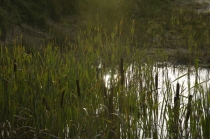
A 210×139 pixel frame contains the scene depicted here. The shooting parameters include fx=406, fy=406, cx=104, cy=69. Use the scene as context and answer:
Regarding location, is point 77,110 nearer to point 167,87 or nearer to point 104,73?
point 104,73

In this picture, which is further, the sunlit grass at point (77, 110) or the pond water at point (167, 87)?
the pond water at point (167, 87)

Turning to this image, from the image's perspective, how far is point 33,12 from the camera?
27.0 feet

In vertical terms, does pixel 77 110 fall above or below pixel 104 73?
below

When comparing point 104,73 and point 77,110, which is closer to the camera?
point 77,110

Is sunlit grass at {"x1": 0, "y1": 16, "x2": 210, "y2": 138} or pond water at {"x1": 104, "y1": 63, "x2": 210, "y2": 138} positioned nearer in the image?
sunlit grass at {"x1": 0, "y1": 16, "x2": 210, "y2": 138}

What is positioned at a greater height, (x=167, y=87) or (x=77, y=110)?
(x=167, y=87)

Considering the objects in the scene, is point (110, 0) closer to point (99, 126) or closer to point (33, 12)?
point (33, 12)

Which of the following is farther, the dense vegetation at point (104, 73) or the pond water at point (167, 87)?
the pond water at point (167, 87)

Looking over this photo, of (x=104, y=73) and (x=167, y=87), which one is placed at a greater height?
(x=104, y=73)

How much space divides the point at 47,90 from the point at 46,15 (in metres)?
5.29

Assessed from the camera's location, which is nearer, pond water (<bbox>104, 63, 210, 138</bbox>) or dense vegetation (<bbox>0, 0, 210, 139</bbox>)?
dense vegetation (<bbox>0, 0, 210, 139</bbox>)

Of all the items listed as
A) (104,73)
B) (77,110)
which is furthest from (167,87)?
(77,110)

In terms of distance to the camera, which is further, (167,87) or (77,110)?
(167,87)

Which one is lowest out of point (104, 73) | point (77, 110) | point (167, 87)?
point (77, 110)
